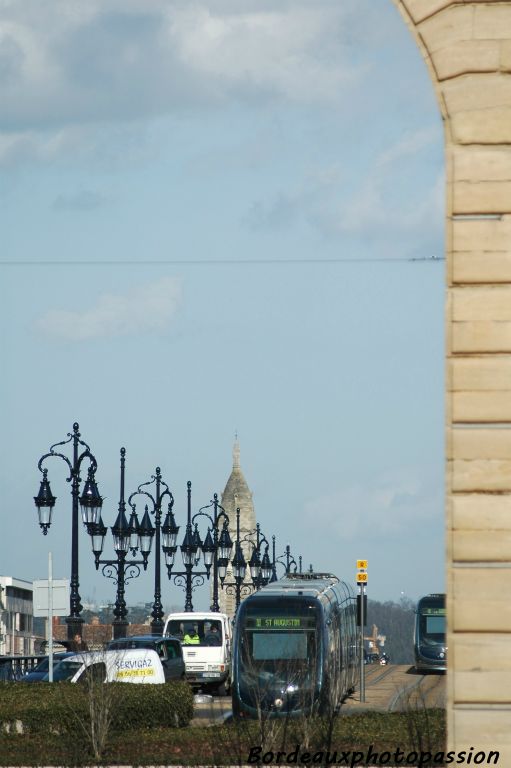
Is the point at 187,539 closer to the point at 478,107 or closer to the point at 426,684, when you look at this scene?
the point at 426,684

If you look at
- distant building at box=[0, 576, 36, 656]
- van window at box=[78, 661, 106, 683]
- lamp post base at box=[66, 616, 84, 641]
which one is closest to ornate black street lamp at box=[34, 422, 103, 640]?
lamp post base at box=[66, 616, 84, 641]

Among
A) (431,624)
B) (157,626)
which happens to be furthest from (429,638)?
(157,626)

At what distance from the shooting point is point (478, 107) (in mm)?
8609

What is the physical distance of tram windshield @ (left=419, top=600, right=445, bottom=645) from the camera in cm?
5181

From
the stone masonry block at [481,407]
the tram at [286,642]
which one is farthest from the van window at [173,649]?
the stone masonry block at [481,407]

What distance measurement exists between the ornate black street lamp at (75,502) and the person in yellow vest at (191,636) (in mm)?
6836

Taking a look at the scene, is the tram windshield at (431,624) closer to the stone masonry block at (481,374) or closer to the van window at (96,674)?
the van window at (96,674)

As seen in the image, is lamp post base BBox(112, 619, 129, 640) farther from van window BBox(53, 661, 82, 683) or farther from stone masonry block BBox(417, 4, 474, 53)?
stone masonry block BBox(417, 4, 474, 53)

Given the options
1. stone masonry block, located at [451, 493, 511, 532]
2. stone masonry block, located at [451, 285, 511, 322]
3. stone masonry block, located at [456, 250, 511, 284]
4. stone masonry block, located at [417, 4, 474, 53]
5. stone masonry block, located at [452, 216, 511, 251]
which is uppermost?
stone masonry block, located at [417, 4, 474, 53]

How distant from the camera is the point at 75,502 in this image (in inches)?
1448

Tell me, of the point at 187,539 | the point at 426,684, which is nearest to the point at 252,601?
the point at 426,684

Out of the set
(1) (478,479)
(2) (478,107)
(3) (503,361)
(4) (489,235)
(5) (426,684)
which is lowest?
(5) (426,684)

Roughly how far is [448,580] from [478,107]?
270 cm

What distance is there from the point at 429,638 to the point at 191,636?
34.4ft
